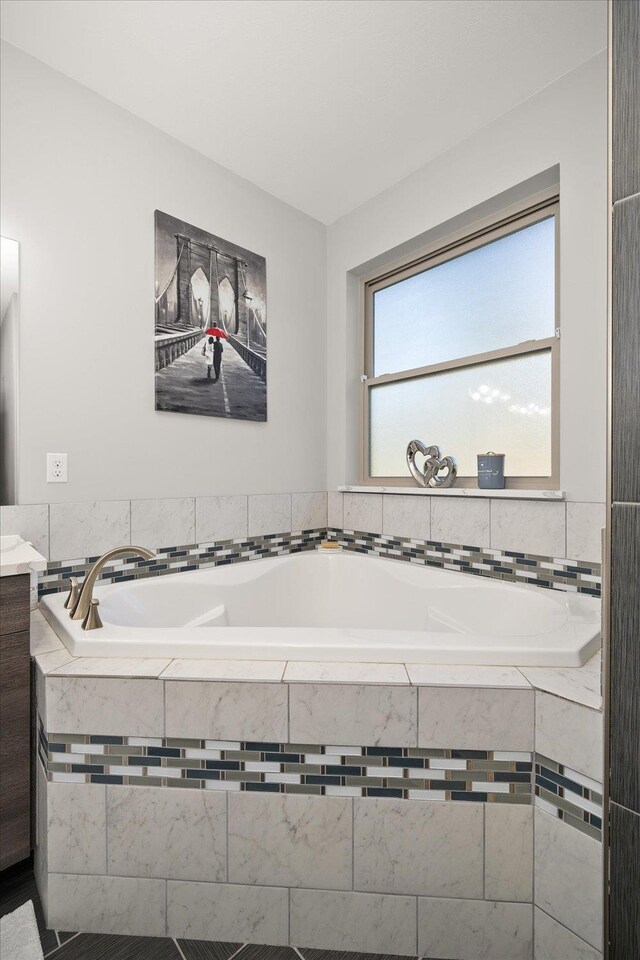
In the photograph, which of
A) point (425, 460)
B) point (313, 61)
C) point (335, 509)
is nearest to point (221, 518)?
point (335, 509)

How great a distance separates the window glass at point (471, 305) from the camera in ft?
6.47

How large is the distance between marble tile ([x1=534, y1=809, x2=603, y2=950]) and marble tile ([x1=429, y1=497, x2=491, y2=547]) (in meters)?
1.13

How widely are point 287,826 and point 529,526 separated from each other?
1355mm

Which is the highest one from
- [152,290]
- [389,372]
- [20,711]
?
[152,290]

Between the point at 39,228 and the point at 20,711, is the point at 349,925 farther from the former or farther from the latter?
the point at 39,228

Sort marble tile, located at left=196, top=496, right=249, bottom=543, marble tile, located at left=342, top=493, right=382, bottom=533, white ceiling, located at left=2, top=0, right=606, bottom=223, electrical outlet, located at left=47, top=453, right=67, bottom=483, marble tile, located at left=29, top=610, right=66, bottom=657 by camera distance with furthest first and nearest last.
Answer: marble tile, located at left=342, top=493, right=382, bottom=533 < marble tile, located at left=196, top=496, right=249, bottom=543 < electrical outlet, located at left=47, top=453, right=67, bottom=483 < white ceiling, located at left=2, top=0, right=606, bottom=223 < marble tile, located at left=29, top=610, right=66, bottom=657

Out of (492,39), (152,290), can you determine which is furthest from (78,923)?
(492,39)

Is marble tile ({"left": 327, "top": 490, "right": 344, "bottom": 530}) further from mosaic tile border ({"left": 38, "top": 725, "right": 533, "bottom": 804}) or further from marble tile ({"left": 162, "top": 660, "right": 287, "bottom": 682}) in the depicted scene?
mosaic tile border ({"left": 38, "top": 725, "right": 533, "bottom": 804})

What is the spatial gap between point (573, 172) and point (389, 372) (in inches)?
47.7

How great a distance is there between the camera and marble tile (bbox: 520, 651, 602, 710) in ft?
3.16

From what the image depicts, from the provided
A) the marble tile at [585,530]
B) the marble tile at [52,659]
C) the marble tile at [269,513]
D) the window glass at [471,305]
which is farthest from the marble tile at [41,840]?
the window glass at [471,305]

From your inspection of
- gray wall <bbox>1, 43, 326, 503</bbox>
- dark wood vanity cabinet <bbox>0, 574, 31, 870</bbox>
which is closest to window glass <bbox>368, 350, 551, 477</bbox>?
gray wall <bbox>1, 43, 326, 503</bbox>

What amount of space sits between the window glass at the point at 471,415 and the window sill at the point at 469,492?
0.62 feet

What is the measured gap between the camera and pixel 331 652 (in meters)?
1.14
